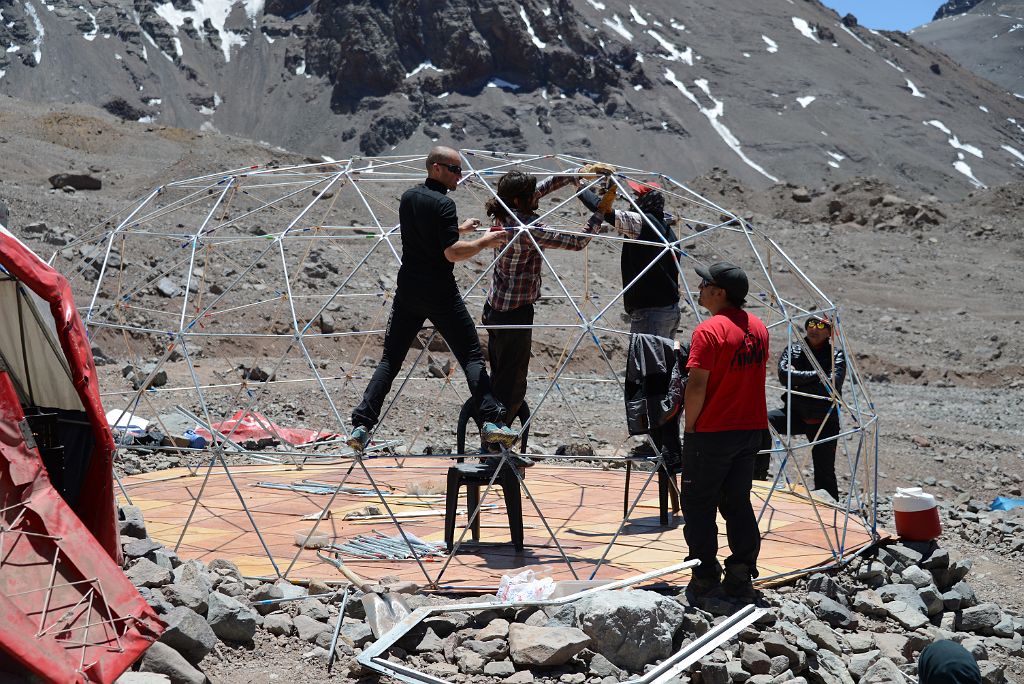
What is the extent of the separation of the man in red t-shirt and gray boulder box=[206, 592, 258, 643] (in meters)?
2.10

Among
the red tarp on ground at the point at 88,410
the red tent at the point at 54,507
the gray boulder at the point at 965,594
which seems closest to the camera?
the red tent at the point at 54,507

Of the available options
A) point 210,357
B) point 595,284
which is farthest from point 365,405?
point 595,284

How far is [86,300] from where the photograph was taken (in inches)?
647

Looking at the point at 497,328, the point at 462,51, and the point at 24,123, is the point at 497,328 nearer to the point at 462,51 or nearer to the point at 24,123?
the point at 24,123

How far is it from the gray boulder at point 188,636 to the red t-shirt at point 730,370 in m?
2.39

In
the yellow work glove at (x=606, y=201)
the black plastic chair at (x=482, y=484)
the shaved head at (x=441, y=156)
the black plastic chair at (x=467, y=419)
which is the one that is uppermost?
the shaved head at (x=441, y=156)

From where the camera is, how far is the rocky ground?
4410mm

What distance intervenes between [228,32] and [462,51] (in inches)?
729

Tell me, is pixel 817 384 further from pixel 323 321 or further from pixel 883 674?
pixel 323 321

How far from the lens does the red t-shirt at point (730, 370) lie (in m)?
4.89

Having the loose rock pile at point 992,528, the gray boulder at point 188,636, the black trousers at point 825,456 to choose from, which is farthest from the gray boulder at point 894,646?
the gray boulder at point 188,636

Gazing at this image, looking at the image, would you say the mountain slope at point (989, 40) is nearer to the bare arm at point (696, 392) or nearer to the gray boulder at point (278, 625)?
the bare arm at point (696, 392)

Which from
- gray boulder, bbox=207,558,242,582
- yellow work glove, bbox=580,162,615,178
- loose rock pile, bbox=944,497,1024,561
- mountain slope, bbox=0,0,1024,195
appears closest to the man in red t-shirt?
yellow work glove, bbox=580,162,615,178

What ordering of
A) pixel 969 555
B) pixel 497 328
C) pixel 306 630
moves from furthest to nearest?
pixel 969 555
pixel 497 328
pixel 306 630
